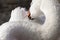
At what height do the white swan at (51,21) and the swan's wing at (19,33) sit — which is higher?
the white swan at (51,21)

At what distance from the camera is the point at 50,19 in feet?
1.18

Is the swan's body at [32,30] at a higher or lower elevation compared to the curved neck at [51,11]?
lower

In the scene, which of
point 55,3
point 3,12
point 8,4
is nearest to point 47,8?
point 55,3

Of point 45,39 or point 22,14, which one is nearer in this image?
point 45,39

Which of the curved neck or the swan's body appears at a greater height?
the curved neck

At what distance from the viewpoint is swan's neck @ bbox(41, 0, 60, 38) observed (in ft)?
1.14

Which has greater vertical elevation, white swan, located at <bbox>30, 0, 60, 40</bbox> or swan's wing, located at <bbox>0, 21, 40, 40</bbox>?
white swan, located at <bbox>30, 0, 60, 40</bbox>

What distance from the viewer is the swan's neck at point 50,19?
35 centimetres

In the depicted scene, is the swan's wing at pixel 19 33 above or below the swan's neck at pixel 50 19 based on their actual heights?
below

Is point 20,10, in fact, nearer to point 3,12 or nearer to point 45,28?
point 45,28

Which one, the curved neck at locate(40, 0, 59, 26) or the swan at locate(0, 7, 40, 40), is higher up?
the curved neck at locate(40, 0, 59, 26)

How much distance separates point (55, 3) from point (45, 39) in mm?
99

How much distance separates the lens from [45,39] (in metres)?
0.35

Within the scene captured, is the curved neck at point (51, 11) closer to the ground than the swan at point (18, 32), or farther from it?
farther from it
